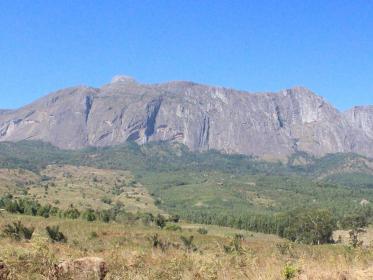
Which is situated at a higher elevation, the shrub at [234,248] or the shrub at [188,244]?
the shrub at [234,248]

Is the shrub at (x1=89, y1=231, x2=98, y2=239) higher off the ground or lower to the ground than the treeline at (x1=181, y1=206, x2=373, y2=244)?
lower

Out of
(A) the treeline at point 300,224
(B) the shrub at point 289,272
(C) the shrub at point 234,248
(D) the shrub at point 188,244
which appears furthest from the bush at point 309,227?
(B) the shrub at point 289,272

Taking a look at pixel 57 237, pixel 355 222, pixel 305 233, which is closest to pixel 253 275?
pixel 57 237

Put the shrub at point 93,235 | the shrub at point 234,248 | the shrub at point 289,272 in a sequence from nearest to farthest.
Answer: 1. the shrub at point 289,272
2. the shrub at point 234,248
3. the shrub at point 93,235

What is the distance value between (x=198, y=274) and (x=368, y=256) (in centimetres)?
622

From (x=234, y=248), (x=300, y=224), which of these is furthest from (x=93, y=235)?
(x=300, y=224)

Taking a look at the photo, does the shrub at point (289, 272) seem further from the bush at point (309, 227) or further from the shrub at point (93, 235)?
the bush at point (309, 227)

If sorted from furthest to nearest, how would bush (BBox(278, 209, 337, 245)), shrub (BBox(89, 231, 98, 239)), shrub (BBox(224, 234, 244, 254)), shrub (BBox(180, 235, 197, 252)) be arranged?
bush (BBox(278, 209, 337, 245)) < shrub (BBox(89, 231, 98, 239)) < shrub (BBox(180, 235, 197, 252)) < shrub (BBox(224, 234, 244, 254))

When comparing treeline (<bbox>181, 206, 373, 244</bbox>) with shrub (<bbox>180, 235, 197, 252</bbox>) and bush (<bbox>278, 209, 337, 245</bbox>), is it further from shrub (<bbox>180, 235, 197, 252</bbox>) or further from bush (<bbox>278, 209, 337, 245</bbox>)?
shrub (<bbox>180, 235, 197, 252</bbox>)

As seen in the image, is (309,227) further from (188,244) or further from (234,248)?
(234,248)

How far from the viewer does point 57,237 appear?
40.3m

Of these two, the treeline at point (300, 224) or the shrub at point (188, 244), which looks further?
the treeline at point (300, 224)

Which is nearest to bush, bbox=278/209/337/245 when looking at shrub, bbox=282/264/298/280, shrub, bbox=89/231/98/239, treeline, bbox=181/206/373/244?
treeline, bbox=181/206/373/244

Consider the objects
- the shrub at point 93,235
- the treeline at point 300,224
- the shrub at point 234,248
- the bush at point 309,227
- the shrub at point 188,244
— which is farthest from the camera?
the treeline at point 300,224
